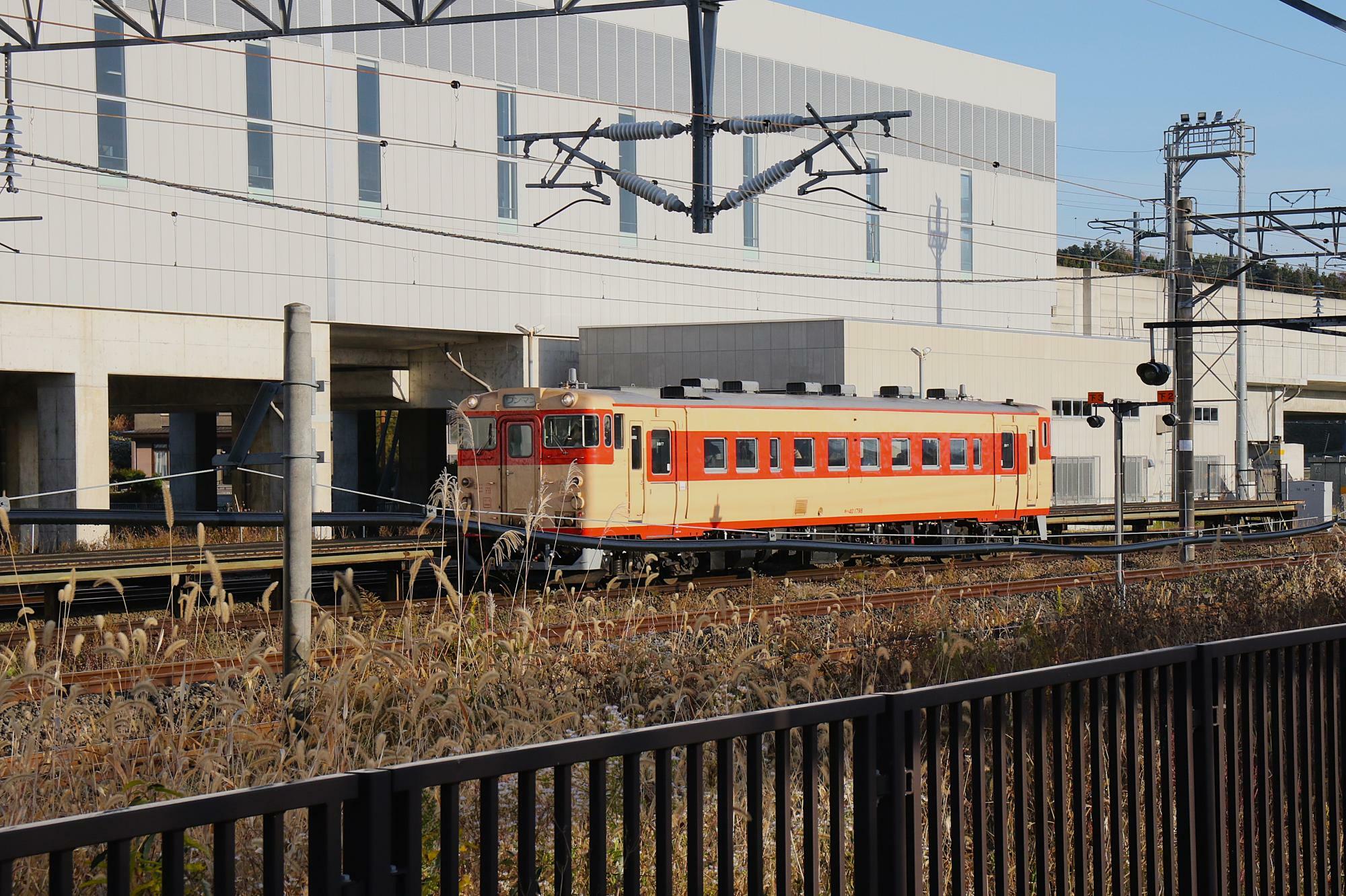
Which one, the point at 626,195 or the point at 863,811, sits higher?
the point at 626,195

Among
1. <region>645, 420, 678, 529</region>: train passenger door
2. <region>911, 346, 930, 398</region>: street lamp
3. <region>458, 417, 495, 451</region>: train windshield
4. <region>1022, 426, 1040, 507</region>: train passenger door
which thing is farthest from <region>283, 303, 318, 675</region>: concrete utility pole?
<region>911, 346, 930, 398</region>: street lamp

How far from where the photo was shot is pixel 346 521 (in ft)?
53.1

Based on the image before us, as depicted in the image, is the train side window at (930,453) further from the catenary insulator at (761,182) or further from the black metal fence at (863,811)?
the black metal fence at (863,811)

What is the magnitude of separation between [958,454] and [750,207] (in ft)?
52.2

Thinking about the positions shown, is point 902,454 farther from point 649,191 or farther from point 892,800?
point 892,800

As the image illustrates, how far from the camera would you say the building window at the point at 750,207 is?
1619 inches

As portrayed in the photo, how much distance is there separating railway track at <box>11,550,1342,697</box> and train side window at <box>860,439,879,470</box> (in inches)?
115

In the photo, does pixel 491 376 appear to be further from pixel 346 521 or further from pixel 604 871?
pixel 604 871

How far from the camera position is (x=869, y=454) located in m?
25.8

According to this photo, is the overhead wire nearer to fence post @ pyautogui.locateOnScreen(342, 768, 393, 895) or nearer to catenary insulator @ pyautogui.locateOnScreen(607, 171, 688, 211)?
catenary insulator @ pyautogui.locateOnScreen(607, 171, 688, 211)

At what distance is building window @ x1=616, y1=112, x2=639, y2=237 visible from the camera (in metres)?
38.6

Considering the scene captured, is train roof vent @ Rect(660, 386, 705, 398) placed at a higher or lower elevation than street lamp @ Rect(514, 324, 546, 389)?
lower

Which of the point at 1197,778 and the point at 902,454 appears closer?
the point at 1197,778

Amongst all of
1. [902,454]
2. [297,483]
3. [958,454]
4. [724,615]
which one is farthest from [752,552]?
[297,483]
